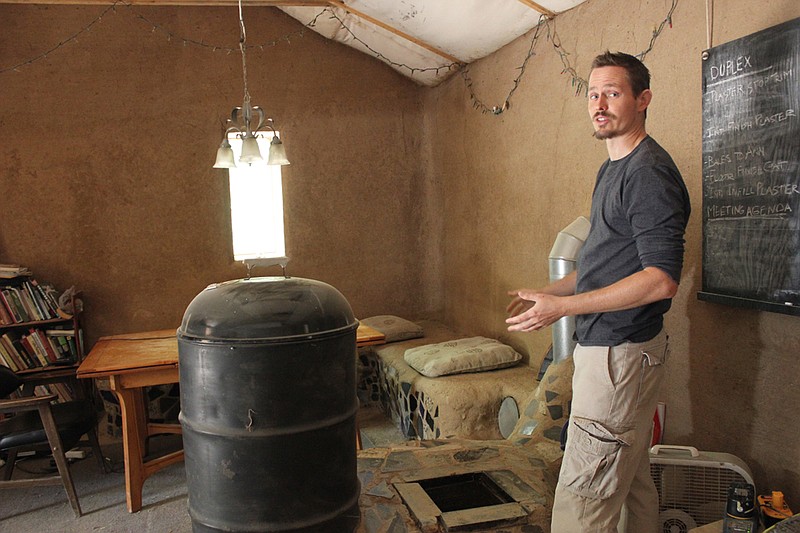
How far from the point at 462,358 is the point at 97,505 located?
235 cm

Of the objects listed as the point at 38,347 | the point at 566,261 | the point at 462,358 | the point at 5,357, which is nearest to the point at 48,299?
the point at 38,347

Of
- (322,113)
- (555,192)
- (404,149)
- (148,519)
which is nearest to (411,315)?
(404,149)

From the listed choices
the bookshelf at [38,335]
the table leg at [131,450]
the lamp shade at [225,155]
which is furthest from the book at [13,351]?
the lamp shade at [225,155]

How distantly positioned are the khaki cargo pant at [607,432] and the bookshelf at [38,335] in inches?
160

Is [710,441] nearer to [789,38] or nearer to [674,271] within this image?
[674,271]

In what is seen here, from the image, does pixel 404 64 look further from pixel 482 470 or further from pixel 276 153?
pixel 482 470

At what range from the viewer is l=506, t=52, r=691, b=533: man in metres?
1.80

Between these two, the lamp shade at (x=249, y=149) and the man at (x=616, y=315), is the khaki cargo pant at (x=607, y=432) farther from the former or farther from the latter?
the lamp shade at (x=249, y=149)

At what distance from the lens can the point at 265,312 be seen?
1.92 m

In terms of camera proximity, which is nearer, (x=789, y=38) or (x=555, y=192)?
(x=789, y=38)

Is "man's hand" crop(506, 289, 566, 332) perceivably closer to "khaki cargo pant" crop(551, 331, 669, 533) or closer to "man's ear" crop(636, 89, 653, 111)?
"khaki cargo pant" crop(551, 331, 669, 533)

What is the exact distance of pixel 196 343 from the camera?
1930mm

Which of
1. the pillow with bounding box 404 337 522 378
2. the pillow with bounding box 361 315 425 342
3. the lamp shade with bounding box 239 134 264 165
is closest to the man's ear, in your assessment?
the lamp shade with bounding box 239 134 264 165

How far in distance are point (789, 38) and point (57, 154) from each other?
509cm
